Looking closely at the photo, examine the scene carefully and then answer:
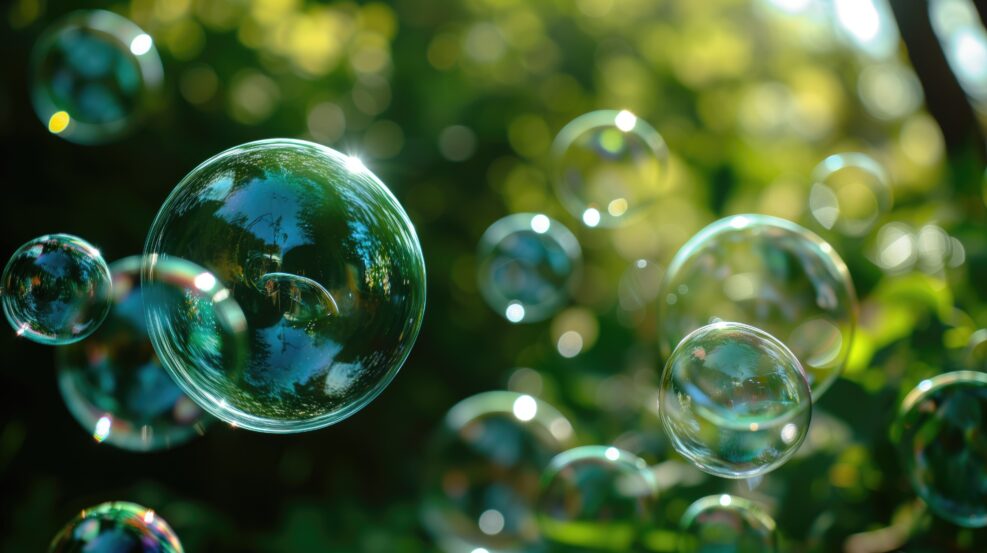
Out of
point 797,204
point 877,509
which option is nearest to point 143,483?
point 877,509

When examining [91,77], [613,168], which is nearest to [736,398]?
[613,168]

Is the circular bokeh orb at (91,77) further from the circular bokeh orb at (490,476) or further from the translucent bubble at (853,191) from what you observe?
the translucent bubble at (853,191)

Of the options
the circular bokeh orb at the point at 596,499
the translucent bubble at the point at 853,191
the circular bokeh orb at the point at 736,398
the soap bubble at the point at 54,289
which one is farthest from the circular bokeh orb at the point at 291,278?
the translucent bubble at the point at 853,191

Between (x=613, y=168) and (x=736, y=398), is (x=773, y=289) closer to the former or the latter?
(x=736, y=398)

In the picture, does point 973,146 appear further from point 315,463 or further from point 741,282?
point 315,463

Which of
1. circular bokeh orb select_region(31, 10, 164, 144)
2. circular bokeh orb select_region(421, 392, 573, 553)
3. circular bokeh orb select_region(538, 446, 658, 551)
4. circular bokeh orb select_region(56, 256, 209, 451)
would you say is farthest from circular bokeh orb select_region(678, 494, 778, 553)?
circular bokeh orb select_region(31, 10, 164, 144)

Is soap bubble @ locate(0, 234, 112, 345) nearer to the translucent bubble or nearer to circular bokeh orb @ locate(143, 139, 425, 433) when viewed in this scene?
circular bokeh orb @ locate(143, 139, 425, 433)
